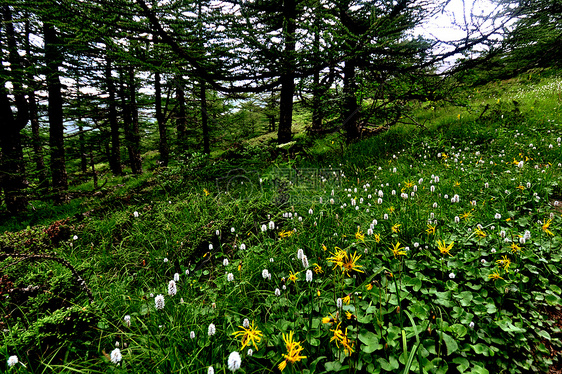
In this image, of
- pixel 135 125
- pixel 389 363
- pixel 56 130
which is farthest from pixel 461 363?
pixel 135 125

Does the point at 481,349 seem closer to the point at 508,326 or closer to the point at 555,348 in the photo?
the point at 508,326

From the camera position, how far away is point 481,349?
1466mm

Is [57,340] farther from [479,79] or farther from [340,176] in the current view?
[479,79]

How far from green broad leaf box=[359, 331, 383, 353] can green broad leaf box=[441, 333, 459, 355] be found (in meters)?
0.41

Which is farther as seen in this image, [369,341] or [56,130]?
[56,130]

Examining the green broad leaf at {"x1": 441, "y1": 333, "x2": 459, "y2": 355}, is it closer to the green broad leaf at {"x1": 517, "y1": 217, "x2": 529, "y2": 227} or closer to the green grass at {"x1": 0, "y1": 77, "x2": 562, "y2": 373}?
the green grass at {"x1": 0, "y1": 77, "x2": 562, "y2": 373}

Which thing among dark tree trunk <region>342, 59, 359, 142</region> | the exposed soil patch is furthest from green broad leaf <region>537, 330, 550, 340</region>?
dark tree trunk <region>342, 59, 359, 142</region>

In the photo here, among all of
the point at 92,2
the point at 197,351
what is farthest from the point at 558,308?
the point at 92,2

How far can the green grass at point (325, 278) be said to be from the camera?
4.98ft

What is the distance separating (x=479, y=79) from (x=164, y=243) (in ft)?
25.9

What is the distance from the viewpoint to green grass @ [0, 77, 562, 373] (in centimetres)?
152

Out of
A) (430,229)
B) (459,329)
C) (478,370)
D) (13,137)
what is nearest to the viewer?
(478,370)

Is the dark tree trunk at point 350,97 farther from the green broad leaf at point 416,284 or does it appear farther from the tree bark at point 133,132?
the tree bark at point 133,132

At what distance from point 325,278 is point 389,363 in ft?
2.80
